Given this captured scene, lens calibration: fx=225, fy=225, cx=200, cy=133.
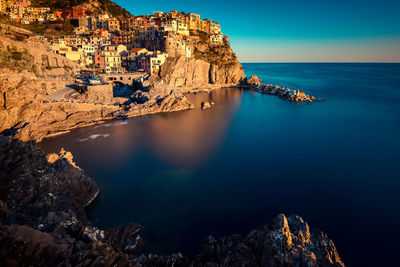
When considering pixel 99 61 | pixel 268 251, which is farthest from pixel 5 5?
pixel 268 251

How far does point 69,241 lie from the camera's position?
21.5ft

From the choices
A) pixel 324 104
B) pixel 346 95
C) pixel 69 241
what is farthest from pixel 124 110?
pixel 346 95

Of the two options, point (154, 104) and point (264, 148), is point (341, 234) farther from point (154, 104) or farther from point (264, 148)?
point (154, 104)

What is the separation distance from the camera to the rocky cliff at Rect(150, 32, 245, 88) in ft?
189

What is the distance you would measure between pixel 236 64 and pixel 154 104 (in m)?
44.5

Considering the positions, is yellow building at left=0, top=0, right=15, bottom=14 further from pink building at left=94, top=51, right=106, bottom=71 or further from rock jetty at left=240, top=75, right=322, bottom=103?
rock jetty at left=240, top=75, right=322, bottom=103

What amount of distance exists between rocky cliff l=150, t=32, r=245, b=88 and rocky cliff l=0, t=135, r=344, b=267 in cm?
4230

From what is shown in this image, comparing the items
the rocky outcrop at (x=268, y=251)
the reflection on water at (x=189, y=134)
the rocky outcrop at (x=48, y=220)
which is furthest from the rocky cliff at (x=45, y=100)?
the rocky outcrop at (x=268, y=251)

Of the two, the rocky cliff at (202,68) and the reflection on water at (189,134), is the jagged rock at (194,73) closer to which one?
the rocky cliff at (202,68)

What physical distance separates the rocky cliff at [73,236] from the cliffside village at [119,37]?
4287 centimetres

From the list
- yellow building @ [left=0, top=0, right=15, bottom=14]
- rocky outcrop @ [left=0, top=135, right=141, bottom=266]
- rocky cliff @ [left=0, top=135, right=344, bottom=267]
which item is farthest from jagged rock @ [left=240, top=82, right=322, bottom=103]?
yellow building @ [left=0, top=0, right=15, bottom=14]

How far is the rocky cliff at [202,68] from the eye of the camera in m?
57.6

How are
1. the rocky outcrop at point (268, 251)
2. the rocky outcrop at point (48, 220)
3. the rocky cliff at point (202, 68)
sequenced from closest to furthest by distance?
the rocky outcrop at point (48, 220), the rocky outcrop at point (268, 251), the rocky cliff at point (202, 68)

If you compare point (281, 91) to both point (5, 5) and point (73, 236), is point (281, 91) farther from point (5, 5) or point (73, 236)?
point (5, 5)
